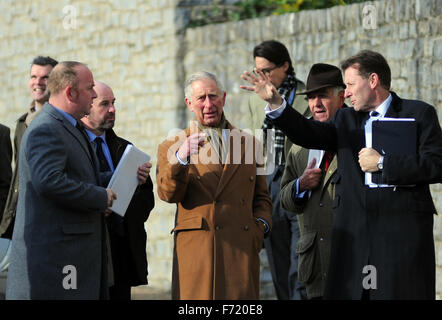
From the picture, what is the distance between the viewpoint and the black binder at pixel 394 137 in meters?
6.54

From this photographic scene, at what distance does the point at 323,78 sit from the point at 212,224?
1.65 meters

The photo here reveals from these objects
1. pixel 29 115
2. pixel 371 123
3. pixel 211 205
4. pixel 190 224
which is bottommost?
pixel 190 224

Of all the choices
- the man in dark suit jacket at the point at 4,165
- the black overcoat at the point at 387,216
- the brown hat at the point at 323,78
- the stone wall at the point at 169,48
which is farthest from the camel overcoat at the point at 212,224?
the stone wall at the point at 169,48

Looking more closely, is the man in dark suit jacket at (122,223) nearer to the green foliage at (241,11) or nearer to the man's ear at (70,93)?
the man's ear at (70,93)

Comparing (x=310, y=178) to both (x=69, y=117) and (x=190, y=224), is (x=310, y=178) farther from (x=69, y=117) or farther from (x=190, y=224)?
(x=69, y=117)

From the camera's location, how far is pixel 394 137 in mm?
6562

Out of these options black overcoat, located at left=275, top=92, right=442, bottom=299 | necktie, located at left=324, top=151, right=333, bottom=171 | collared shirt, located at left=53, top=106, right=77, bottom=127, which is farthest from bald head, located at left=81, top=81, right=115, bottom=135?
black overcoat, located at left=275, top=92, right=442, bottom=299

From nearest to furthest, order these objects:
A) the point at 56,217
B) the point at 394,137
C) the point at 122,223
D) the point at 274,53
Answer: the point at 56,217, the point at 394,137, the point at 122,223, the point at 274,53

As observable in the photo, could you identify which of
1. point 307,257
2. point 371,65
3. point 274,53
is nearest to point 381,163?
point 371,65

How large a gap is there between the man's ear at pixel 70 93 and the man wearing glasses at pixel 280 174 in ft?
9.58

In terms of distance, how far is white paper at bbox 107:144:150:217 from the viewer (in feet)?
22.7

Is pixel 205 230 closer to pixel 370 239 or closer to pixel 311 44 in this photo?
Result: pixel 370 239

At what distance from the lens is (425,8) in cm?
999

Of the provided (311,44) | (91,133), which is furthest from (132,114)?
(91,133)
